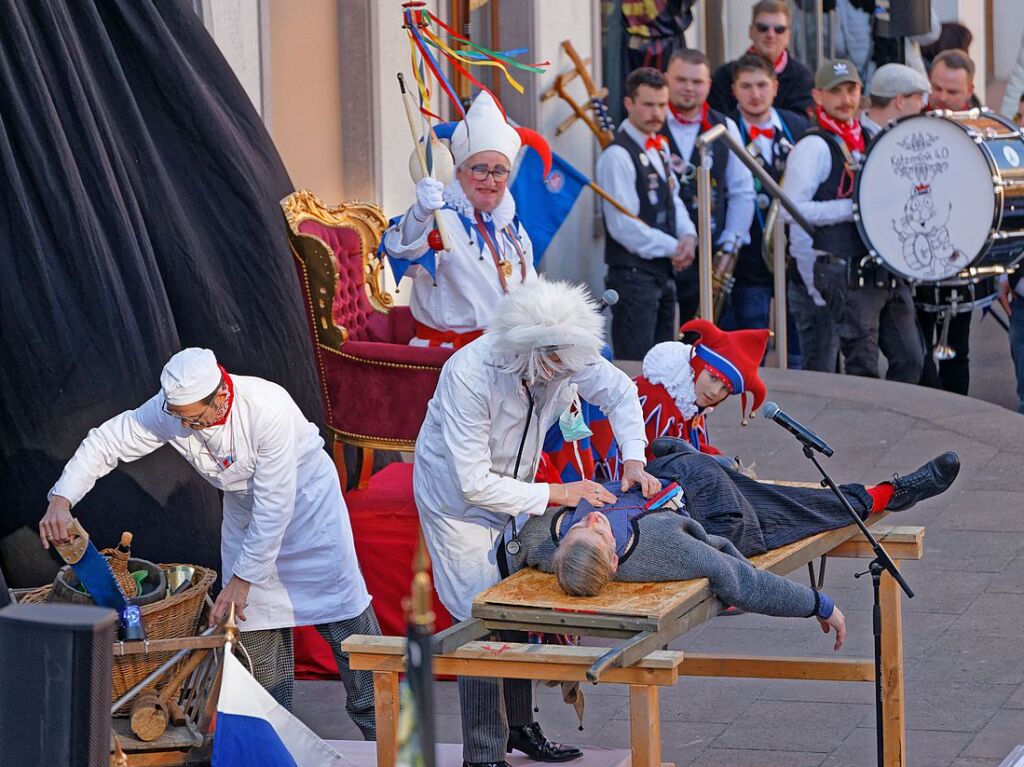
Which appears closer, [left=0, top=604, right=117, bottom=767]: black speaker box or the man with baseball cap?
[left=0, top=604, right=117, bottom=767]: black speaker box

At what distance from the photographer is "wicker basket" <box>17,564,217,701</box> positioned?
4.96m

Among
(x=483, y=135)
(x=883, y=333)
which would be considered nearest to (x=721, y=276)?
(x=883, y=333)

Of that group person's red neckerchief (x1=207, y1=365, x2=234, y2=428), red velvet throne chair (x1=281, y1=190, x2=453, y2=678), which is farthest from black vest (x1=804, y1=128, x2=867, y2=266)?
person's red neckerchief (x1=207, y1=365, x2=234, y2=428)

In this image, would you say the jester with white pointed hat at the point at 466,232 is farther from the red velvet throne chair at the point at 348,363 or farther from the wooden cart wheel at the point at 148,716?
the wooden cart wheel at the point at 148,716

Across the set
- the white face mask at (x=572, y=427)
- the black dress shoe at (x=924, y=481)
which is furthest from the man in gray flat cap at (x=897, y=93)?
the white face mask at (x=572, y=427)

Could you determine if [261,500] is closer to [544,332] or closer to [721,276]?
[544,332]

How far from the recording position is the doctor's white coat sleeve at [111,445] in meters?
4.95

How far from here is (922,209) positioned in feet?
29.4

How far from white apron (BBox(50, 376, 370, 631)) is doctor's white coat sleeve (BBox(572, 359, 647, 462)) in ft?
2.81

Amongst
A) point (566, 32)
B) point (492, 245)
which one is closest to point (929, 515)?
point (492, 245)

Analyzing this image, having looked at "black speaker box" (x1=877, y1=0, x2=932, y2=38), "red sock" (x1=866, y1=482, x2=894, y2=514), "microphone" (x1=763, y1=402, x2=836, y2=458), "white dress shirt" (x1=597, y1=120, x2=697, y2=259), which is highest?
"black speaker box" (x1=877, y1=0, x2=932, y2=38)

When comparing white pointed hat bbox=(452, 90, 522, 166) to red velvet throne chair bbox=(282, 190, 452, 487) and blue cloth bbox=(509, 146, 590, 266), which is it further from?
blue cloth bbox=(509, 146, 590, 266)

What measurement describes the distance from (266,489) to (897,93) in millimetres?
5478

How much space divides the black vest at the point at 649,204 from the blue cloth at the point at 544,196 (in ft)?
5.34
